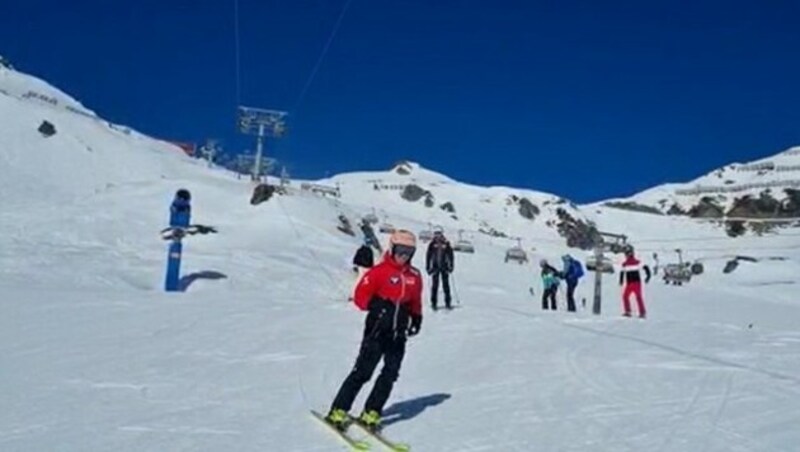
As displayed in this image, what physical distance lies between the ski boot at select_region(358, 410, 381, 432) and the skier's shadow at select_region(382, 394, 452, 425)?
0.44 m

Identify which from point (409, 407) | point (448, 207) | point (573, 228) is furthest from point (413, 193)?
point (409, 407)

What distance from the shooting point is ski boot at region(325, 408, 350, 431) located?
746 cm

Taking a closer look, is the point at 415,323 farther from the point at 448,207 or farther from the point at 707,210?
the point at 707,210

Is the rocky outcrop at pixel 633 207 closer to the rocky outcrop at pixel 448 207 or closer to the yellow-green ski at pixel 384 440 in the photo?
the rocky outcrop at pixel 448 207

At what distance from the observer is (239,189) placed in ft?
166

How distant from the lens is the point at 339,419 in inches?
295

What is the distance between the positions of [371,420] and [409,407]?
55.1 inches

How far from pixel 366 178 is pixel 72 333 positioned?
126 metres

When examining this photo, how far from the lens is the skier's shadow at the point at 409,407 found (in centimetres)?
821

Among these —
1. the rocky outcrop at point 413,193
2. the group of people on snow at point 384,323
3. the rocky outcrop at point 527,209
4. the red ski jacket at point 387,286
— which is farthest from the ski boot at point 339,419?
the rocky outcrop at point 527,209

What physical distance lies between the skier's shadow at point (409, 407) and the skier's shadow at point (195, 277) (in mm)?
15090

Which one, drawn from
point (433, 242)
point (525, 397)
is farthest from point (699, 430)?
point (433, 242)

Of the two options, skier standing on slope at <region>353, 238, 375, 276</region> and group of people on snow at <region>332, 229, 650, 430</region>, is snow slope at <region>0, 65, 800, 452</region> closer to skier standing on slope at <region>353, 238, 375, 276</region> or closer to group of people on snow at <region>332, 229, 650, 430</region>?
group of people on snow at <region>332, 229, 650, 430</region>

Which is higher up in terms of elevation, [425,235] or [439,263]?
[425,235]
